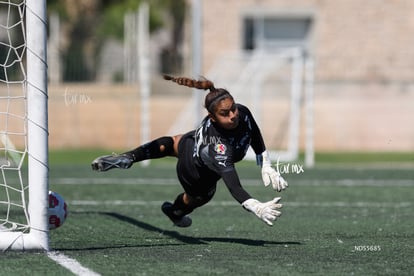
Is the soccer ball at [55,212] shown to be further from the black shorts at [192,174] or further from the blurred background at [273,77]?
the blurred background at [273,77]

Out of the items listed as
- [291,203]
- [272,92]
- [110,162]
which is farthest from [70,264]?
[272,92]

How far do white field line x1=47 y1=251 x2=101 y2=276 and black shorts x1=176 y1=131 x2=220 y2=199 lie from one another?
149 cm

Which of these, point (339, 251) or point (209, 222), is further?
point (209, 222)

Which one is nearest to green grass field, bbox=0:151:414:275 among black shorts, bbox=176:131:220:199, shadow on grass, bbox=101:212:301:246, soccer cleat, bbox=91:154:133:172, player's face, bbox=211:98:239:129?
shadow on grass, bbox=101:212:301:246

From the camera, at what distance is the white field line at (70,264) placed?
22.2ft

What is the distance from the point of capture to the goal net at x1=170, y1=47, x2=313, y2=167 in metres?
22.7

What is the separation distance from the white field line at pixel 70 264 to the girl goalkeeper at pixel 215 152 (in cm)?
87

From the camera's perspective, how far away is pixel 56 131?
87.4 ft

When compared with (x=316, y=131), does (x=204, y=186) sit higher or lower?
higher

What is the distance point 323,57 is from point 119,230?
66.6 feet

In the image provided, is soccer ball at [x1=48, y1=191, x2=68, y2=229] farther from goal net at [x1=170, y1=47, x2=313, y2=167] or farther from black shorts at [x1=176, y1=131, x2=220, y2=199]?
goal net at [x1=170, y1=47, x2=313, y2=167]

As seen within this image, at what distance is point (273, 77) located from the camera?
2516 centimetres

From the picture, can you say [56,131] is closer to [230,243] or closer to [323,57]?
[323,57]

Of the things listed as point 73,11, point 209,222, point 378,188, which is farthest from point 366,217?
point 73,11
